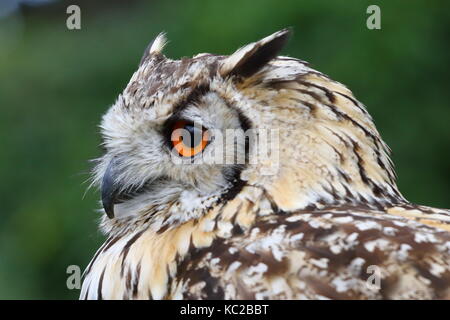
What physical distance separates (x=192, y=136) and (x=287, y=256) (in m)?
0.51

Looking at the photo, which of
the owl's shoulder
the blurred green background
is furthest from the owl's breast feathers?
the blurred green background

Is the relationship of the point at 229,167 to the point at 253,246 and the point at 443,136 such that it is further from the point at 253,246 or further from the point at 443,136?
the point at 443,136

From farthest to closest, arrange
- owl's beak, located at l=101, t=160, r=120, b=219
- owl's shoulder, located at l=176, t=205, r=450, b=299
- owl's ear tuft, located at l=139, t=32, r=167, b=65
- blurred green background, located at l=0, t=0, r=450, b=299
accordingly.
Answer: blurred green background, located at l=0, t=0, r=450, b=299, owl's ear tuft, located at l=139, t=32, r=167, b=65, owl's beak, located at l=101, t=160, r=120, b=219, owl's shoulder, located at l=176, t=205, r=450, b=299

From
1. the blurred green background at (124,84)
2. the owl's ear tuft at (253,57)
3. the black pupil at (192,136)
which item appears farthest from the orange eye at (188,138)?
the blurred green background at (124,84)

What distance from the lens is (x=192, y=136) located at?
2.31 metres

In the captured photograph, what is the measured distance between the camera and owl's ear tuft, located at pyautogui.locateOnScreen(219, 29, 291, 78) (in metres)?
2.35

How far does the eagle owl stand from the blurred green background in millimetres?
933

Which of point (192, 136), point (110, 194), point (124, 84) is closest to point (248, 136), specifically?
point (192, 136)

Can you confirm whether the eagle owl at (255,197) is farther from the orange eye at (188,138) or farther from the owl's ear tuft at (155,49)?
the owl's ear tuft at (155,49)

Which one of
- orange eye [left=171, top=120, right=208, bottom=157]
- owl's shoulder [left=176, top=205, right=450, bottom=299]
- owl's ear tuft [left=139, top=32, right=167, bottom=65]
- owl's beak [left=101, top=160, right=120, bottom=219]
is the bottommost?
owl's shoulder [left=176, top=205, right=450, bottom=299]

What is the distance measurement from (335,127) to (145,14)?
14.1 ft

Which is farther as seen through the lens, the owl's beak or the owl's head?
the owl's beak

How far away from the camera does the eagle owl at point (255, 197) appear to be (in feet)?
6.56

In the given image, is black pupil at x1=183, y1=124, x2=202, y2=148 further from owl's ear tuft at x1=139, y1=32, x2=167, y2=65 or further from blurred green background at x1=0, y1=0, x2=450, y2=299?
blurred green background at x1=0, y1=0, x2=450, y2=299
